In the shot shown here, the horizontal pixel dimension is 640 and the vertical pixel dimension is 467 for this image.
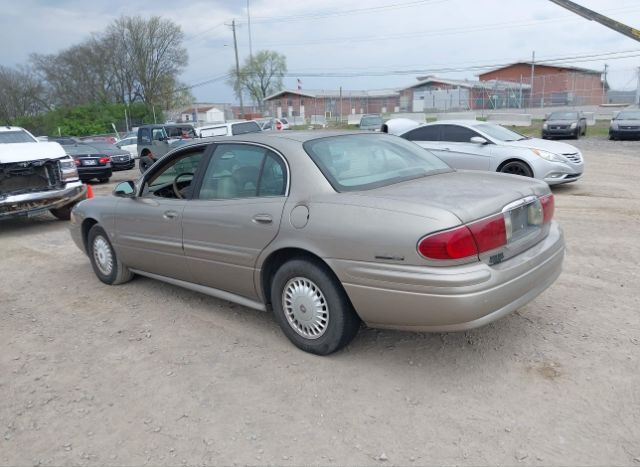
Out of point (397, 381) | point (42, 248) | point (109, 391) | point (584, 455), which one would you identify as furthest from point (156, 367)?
point (42, 248)

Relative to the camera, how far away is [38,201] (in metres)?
8.47

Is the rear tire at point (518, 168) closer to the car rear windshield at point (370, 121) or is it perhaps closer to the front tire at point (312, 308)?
the front tire at point (312, 308)

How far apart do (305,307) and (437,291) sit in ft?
3.25

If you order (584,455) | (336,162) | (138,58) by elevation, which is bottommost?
(584,455)

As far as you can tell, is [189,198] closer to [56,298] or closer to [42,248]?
[56,298]

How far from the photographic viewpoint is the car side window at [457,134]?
10.0m

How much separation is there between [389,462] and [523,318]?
2015 millimetres

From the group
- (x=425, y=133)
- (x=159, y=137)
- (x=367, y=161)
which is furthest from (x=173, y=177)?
(x=159, y=137)

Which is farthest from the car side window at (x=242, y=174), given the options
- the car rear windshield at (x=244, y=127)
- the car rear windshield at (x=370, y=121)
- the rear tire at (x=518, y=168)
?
the car rear windshield at (x=370, y=121)

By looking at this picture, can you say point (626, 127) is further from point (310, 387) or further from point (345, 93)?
point (345, 93)

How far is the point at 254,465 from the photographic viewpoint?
2.58 meters

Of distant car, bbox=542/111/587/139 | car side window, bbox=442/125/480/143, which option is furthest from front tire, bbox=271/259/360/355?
distant car, bbox=542/111/587/139

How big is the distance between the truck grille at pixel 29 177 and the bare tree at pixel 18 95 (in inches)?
2237

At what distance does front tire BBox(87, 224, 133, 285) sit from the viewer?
531 cm
